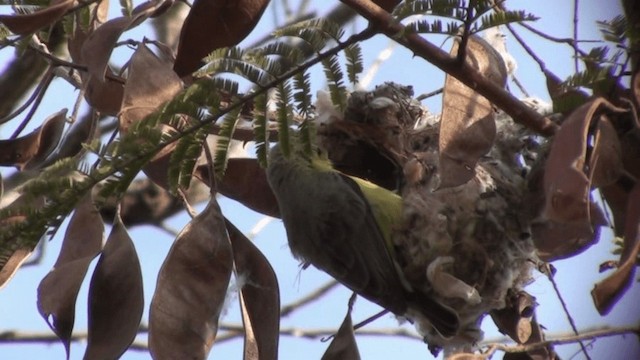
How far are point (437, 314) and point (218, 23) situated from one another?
1.51 metres

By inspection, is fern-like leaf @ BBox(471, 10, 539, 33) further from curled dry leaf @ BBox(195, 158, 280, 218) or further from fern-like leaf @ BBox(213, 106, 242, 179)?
curled dry leaf @ BBox(195, 158, 280, 218)

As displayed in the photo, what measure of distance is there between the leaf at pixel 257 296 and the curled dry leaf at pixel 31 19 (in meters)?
0.93

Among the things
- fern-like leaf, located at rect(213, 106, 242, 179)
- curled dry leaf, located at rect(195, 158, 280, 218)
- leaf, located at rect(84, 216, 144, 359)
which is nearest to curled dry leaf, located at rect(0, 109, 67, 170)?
curled dry leaf, located at rect(195, 158, 280, 218)

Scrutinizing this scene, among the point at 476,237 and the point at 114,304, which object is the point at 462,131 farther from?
the point at 114,304

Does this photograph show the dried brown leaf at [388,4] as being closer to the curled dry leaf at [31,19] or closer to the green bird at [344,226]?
the curled dry leaf at [31,19]

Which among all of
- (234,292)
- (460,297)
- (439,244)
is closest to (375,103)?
(439,244)

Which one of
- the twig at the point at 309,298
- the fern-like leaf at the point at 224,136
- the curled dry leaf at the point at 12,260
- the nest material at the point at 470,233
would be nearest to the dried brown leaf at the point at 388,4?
the fern-like leaf at the point at 224,136

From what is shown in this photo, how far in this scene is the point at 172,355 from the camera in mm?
2613

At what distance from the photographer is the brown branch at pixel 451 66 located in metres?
2.42

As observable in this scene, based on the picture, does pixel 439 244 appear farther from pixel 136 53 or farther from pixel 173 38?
pixel 173 38

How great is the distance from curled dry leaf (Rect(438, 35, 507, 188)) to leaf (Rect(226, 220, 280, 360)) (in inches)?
26.8

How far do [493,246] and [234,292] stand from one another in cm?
107

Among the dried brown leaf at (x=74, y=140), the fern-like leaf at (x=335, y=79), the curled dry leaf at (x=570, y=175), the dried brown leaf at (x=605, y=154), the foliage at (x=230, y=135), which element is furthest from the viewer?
the dried brown leaf at (x=74, y=140)

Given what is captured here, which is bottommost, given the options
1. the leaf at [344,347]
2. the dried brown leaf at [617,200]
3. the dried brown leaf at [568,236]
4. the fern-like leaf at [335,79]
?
the leaf at [344,347]
